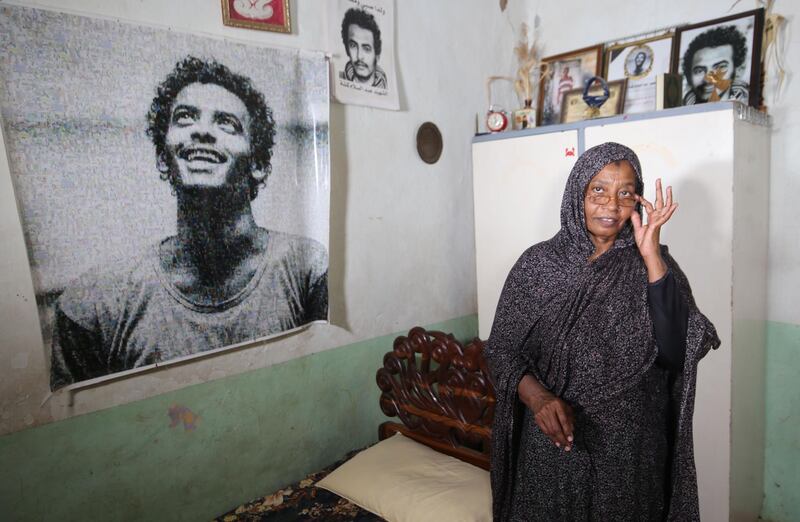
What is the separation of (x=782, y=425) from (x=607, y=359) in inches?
60.7

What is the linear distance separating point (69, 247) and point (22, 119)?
347 millimetres

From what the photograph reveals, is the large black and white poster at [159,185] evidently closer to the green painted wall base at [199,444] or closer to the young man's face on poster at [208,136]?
the young man's face on poster at [208,136]

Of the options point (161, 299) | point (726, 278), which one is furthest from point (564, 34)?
point (161, 299)

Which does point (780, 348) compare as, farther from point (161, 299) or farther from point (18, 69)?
point (18, 69)

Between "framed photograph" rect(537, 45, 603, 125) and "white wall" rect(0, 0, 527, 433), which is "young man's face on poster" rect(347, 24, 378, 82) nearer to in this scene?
"white wall" rect(0, 0, 527, 433)

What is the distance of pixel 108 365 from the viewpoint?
155cm

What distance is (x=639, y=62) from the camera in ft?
8.28

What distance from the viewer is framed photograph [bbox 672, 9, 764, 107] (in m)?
2.18

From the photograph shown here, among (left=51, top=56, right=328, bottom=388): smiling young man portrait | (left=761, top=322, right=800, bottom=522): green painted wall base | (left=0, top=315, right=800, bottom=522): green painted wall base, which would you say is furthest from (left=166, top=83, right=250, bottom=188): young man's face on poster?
(left=761, top=322, right=800, bottom=522): green painted wall base

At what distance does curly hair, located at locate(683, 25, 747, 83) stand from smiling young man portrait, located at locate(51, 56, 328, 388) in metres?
1.86

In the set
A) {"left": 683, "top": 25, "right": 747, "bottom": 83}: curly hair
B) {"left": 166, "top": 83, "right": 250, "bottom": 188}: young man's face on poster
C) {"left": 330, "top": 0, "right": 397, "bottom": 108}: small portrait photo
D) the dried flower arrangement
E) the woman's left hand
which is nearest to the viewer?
the woman's left hand

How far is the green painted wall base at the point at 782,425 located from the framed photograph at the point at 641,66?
3.79ft

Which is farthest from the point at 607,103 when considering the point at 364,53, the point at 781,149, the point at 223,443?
the point at 223,443

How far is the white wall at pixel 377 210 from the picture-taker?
142cm
